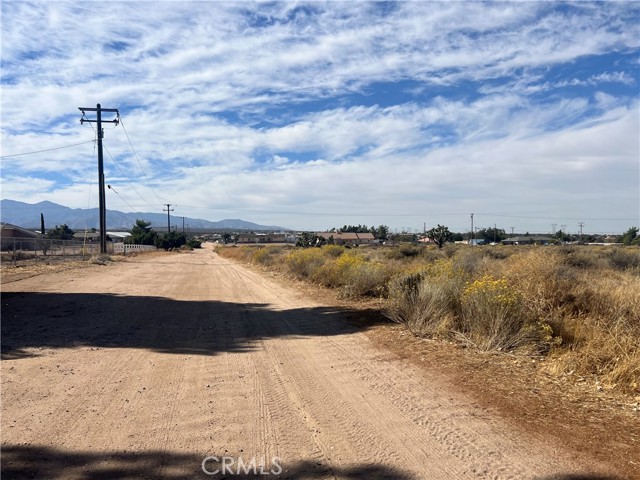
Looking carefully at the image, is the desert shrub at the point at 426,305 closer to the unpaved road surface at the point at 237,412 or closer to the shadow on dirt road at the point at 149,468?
the unpaved road surface at the point at 237,412

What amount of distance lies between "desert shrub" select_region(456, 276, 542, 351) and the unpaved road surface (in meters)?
Result: 1.60

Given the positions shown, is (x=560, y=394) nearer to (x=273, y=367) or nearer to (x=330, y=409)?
(x=330, y=409)

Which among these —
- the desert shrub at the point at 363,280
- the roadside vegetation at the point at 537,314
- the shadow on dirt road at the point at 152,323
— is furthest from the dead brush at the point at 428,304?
the desert shrub at the point at 363,280

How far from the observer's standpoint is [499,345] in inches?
323

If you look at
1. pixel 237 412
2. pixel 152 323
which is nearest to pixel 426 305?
pixel 237 412

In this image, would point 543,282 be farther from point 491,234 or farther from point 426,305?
point 491,234

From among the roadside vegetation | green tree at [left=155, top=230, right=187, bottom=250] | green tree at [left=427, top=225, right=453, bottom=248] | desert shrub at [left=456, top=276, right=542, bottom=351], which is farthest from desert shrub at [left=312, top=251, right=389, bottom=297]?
green tree at [left=155, top=230, right=187, bottom=250]

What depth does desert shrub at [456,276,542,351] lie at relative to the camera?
8219mm

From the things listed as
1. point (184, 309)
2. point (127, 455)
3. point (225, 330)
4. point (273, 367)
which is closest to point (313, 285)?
point (184, 309)

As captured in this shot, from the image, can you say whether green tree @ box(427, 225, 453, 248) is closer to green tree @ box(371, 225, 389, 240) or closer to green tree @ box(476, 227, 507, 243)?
green tree @ box(476, 227, 507, 243)

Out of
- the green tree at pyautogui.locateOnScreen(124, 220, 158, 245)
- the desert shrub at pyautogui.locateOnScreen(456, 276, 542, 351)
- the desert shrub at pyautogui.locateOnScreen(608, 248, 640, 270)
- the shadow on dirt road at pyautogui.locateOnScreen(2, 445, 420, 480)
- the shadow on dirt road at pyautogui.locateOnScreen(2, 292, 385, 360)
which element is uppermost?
the green tree at pyautogui.locateOnScreen(124, 220, 158, 245)

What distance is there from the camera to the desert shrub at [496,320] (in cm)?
822

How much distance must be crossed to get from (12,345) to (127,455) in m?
5.46

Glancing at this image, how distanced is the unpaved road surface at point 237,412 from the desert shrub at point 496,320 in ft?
5.24
